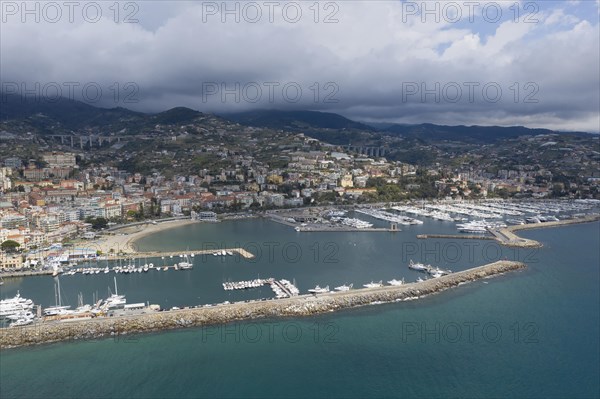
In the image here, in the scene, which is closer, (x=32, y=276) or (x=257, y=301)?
(x=257, y=301)

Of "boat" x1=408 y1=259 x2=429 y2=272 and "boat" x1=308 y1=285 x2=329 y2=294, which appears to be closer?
"boat" x1=308 y1=285 x2=329 y2=294

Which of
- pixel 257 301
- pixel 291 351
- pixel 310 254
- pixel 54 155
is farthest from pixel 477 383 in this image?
pixel 54 155

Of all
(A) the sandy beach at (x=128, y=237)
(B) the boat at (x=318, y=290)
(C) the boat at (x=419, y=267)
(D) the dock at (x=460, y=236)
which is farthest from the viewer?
(D) the dock at (x=460, y=236)

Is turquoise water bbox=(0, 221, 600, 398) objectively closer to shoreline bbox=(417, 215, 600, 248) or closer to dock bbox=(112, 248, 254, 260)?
dock bbox=(112, 248, 254, 260)

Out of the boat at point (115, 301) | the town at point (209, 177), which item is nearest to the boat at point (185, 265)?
the boat at point (115, 301)

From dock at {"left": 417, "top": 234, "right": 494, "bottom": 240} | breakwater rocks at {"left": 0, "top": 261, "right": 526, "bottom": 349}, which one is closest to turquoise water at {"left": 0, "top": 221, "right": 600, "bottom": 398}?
breakwater rocks at {"left": 0, "top": 261, "right": 526, "bottom": 349}

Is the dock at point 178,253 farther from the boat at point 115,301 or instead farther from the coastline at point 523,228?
the coastline at point 523,228

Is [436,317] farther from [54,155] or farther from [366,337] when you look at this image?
[54,155]
